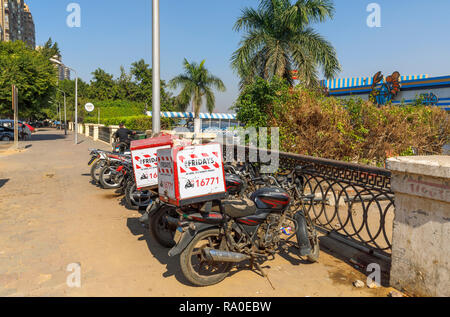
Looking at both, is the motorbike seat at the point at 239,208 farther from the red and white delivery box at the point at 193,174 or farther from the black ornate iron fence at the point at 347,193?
the black ornate iron fence at the point at 347,193

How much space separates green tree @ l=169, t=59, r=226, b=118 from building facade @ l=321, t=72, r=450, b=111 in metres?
12.4

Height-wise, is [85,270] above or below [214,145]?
below

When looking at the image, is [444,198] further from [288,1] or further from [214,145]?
[288,1]

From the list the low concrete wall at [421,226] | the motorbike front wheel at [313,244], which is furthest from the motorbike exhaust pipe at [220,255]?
the low concrete wall at [421,226]

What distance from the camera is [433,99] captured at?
2050 cm

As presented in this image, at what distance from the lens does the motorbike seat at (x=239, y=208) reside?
146 inches

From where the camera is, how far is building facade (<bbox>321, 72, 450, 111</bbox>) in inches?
798

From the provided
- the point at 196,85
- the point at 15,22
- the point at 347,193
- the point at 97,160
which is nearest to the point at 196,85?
the point at 196,85

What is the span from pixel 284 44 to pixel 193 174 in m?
14.2

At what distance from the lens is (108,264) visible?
13.7ft

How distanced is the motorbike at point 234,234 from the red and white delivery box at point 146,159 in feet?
4.95

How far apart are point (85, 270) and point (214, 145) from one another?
2.10 m

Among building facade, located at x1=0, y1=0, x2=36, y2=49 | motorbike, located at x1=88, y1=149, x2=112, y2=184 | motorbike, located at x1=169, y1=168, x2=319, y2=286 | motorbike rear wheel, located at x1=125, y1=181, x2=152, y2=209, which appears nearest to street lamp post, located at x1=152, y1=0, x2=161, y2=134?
motorbike, located at x1=88, y1=149, x2=112, y2=184
